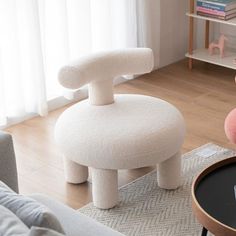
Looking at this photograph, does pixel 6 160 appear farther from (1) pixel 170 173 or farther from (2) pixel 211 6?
(2) pixel 211 6

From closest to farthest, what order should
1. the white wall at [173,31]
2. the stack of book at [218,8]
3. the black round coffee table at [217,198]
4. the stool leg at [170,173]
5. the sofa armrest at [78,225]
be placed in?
the sofa armrest at [78,225]
the black round coffee table at [217,198]
the stool leg at [170,173]
the stack of book at [218,8]
the white wall at [173,31]

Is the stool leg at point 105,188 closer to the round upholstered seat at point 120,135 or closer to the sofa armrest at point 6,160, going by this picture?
the round upholstered seat at point 120,135

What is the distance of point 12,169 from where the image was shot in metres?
2.02

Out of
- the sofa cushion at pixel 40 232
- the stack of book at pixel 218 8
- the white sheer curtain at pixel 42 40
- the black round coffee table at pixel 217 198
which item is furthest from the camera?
the stack of book at pixel 218 8

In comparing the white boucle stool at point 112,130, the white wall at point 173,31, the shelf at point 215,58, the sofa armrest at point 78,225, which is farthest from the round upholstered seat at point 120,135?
the white wall at point 173,31

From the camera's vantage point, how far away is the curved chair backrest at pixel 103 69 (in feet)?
8.32

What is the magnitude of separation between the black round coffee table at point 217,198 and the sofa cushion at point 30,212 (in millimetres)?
643

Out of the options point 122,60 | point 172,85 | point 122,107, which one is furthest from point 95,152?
point 172,85

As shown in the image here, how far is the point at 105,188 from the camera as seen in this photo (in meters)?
2.55

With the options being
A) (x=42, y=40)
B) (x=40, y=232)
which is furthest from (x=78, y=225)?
(x=42, y=40)

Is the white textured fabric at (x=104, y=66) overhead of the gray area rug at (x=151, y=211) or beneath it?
overhead

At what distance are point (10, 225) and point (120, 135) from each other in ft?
3.83

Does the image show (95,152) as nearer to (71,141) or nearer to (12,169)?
(71,141)

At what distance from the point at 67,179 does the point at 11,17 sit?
999mm
